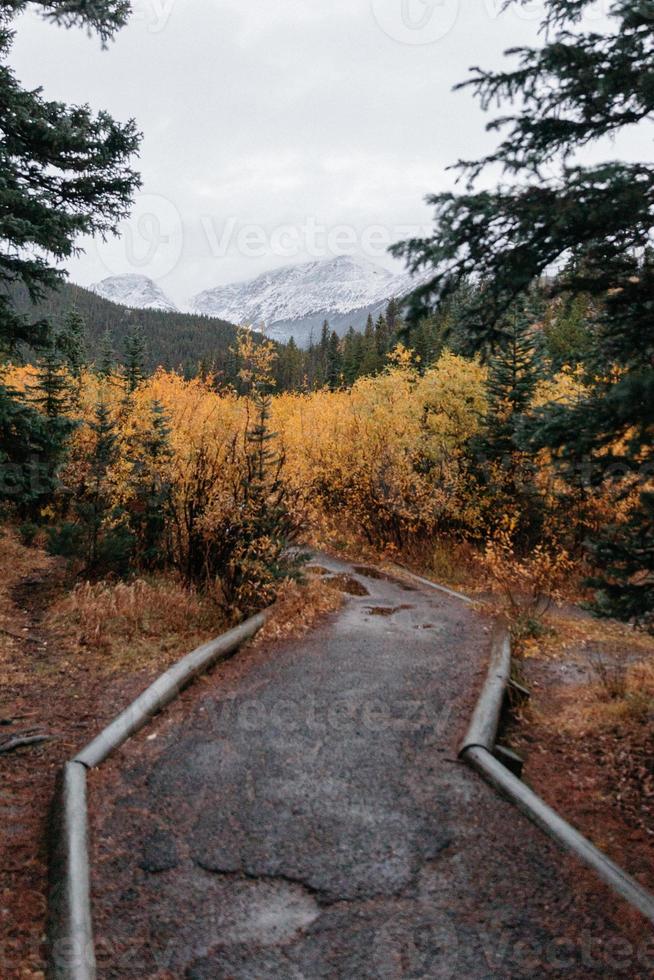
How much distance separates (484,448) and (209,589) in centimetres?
1089

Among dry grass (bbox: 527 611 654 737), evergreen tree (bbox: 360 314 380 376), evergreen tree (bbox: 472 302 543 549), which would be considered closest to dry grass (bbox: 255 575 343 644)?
dry grass (bbox: 527 611 654 737)

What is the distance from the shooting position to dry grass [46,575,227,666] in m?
7.62

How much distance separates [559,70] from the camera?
354cm

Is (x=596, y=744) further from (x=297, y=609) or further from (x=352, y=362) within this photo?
(x=352, y=362)

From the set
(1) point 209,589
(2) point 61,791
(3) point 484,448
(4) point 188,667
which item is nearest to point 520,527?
(3) point 484,448

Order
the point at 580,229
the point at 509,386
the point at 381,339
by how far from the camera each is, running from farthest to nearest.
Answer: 1. the point at 381,339
2. the point at 509,386
3. the point at 580,229

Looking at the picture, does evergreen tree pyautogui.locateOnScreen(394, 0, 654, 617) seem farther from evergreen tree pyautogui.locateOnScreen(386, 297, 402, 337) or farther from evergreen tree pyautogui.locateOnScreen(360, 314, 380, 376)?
evergreen tree pyautogui.locateOnScreen(360, 314, 380, 376)

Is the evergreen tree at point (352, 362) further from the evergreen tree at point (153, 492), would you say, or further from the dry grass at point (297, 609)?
the dry grass at point (297, 609)

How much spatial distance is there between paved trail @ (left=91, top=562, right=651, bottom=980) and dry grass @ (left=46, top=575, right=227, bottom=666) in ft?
5.21

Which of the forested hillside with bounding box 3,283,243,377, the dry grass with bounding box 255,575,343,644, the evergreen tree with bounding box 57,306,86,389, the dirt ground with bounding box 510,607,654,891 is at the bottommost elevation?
the dry grass with bounding box 255,575,343,644

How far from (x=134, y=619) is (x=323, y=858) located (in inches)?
213

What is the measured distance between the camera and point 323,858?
3725mm

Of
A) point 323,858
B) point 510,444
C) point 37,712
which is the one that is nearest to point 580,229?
point 323,858

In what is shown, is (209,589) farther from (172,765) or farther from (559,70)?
(559,70)
